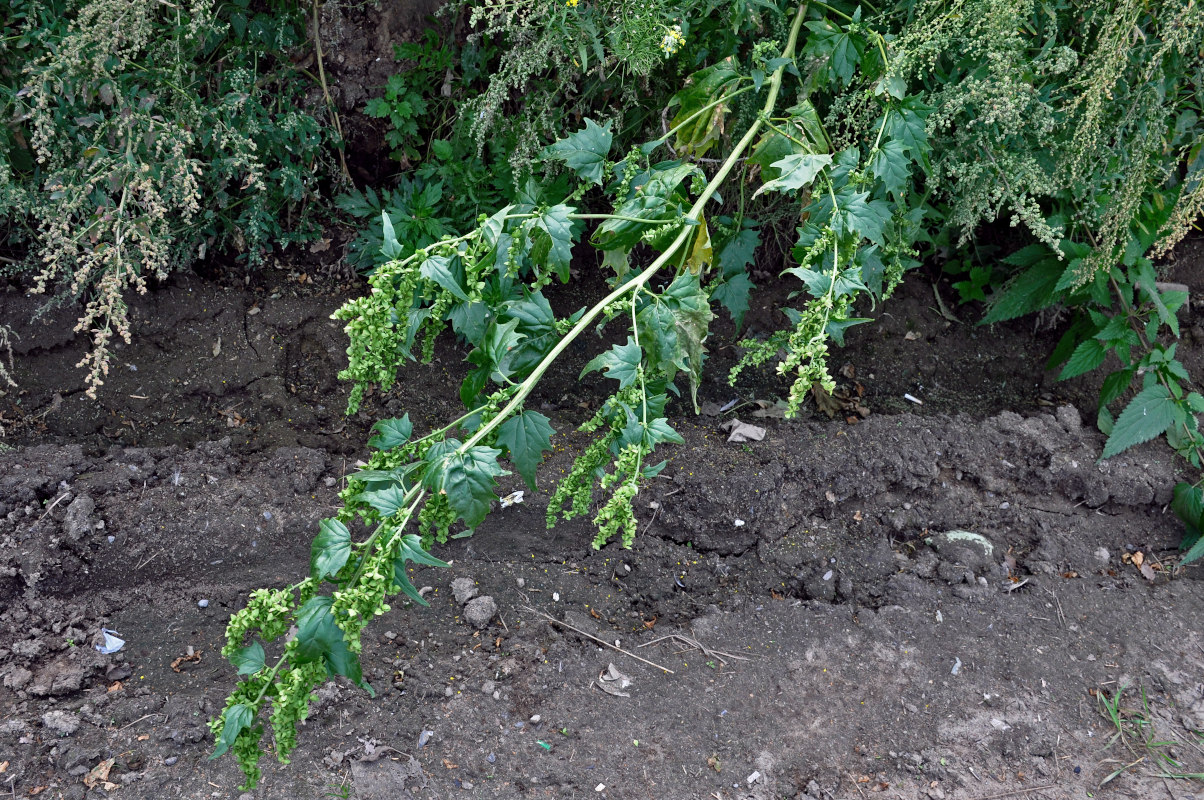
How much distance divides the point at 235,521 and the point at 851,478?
1888mm

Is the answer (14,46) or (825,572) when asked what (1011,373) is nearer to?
(825,572)

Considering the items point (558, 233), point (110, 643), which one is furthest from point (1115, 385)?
point (110, 643)

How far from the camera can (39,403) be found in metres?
2.66

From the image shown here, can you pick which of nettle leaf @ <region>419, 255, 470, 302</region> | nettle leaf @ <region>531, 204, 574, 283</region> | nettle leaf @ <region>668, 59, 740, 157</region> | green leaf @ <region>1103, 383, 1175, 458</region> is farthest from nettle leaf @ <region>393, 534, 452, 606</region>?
green leaf @ <region>1103, 383, 1175, 458</region>

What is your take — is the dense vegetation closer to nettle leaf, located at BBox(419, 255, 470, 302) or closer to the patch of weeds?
nettle leaf, located at BBox(419, 255, 470, 302)

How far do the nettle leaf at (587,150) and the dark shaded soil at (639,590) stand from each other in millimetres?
1026

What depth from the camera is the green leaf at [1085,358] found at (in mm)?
2742

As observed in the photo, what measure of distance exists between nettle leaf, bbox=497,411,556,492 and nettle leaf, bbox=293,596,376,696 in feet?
1.43

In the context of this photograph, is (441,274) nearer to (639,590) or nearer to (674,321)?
(674,321)

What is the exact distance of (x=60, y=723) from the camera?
1.85m

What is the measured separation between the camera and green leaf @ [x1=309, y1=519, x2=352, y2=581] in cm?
139

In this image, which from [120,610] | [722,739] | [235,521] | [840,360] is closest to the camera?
[722,739]

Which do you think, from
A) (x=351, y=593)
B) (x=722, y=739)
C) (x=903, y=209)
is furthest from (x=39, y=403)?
(x=903, y=209)

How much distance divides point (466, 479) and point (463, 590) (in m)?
0.89
